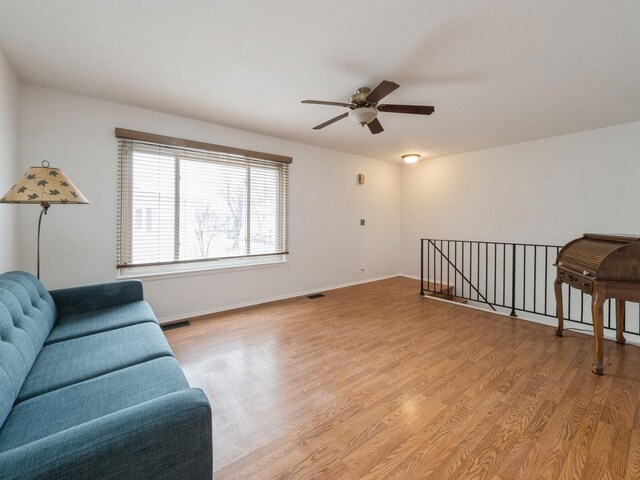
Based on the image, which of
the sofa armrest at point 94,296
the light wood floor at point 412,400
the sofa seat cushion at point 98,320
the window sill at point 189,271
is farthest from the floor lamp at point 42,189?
the light wood floor at point 412,400

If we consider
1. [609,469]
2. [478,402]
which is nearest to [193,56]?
[478,402]

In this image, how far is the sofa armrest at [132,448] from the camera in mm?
759

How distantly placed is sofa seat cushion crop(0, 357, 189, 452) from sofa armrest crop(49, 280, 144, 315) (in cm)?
125

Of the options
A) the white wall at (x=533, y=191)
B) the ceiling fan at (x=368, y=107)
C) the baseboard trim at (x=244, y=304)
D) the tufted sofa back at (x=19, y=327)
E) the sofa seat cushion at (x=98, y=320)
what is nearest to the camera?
the tufted sofa back at (x=19, y=327)

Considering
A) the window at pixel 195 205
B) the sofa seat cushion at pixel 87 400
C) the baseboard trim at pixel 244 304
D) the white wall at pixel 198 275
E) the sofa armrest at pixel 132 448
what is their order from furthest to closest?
the baseboard trim at pixel 244 304 < the window at pixel 195 205 < the white wall at pixel 198 275 < the sofa seat cushion at pixel 87 400 < the sofa armrest at pixel 132 448

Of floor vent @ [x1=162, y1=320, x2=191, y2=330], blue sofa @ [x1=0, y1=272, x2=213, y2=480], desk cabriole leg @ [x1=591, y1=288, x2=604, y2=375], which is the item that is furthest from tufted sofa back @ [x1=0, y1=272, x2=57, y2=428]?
desk cabriole leg @ [x1=591, y1=288, x2=604, y2=375]

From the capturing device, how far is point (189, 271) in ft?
11.8

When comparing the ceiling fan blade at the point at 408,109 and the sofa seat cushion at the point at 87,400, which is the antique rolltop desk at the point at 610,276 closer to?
the ceiling fan blade at the point at 408,109

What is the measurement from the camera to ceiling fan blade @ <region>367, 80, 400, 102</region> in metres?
2.18

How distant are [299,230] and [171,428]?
12.5 ft

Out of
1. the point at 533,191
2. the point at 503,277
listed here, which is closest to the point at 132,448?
the point at 503,277

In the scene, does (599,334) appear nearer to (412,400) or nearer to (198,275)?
(412,400)

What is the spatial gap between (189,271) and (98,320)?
1465mm

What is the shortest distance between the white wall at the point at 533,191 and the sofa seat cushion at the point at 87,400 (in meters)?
5.30
